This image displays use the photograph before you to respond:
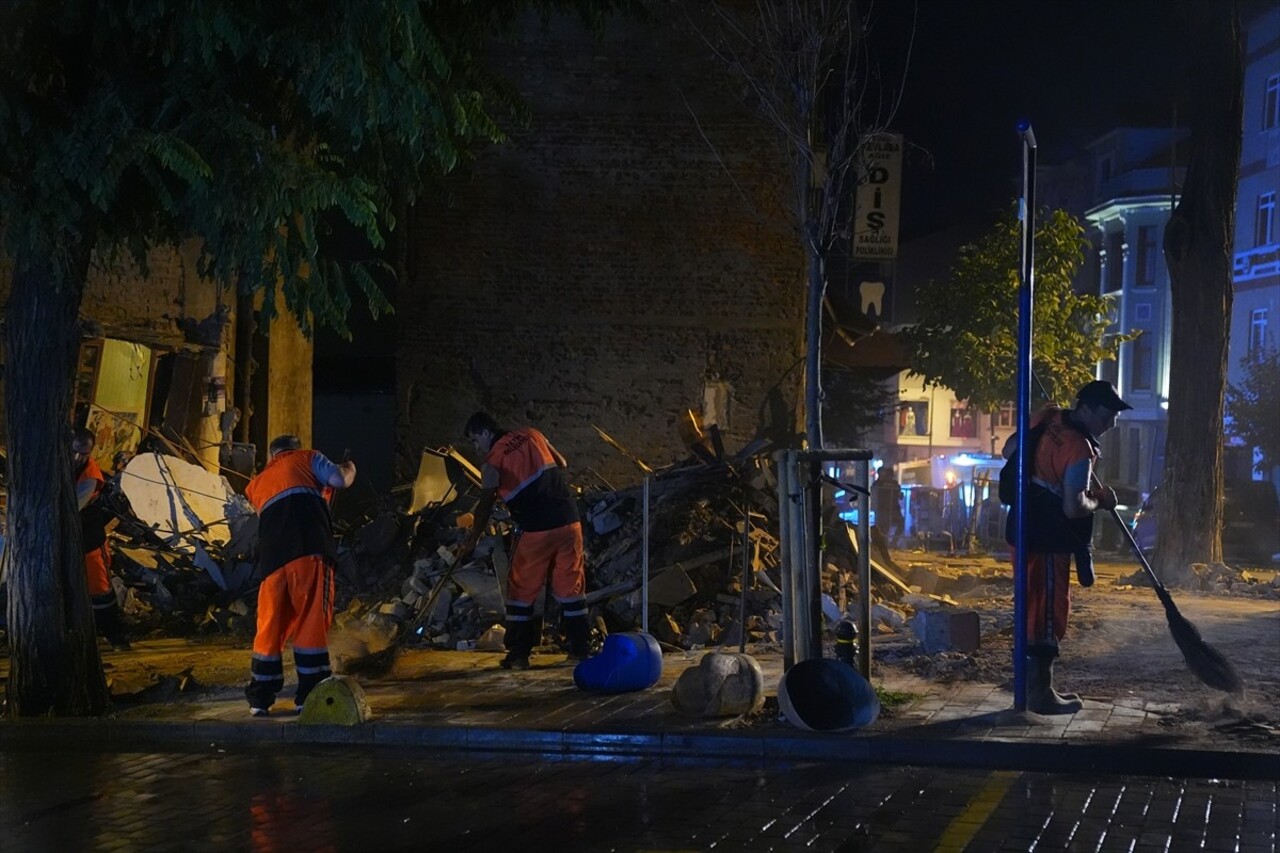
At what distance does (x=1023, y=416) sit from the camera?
→ 7918 mm

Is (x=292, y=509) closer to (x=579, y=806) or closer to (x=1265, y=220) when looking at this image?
(x=579, y=806)

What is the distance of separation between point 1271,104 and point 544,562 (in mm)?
33213

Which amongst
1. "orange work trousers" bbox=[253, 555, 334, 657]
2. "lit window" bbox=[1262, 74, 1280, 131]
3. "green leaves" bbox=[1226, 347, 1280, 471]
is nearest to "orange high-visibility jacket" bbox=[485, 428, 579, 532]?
"orange work trousers" bbox=[253, 555, 334, 657]

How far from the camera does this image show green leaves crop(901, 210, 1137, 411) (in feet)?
89.5

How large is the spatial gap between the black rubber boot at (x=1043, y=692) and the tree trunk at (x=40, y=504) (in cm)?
578

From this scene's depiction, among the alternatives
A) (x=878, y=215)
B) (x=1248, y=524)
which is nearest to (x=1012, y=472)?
(x=878, y=215)

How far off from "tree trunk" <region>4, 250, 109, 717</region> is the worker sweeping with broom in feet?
19.1

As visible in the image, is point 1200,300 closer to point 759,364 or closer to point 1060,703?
point 759,364

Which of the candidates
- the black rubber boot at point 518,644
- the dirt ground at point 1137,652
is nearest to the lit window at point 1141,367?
the dirt ground at point 1137,652

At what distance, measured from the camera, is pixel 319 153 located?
30.8 feet

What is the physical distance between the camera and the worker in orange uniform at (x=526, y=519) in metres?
10.0

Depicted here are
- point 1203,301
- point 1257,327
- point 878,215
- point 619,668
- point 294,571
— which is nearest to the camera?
point 294,571

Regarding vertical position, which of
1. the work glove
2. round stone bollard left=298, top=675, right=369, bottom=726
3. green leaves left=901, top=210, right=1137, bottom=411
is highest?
green leaves left=901, top=210, right=1137, bottom=411

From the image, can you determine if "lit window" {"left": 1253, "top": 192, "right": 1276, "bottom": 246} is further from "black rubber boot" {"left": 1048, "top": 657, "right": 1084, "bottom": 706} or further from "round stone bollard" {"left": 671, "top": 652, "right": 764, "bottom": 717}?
"round stone bollard" {"left": 671, "top": 652, "right": 764, "bottom": 717}
